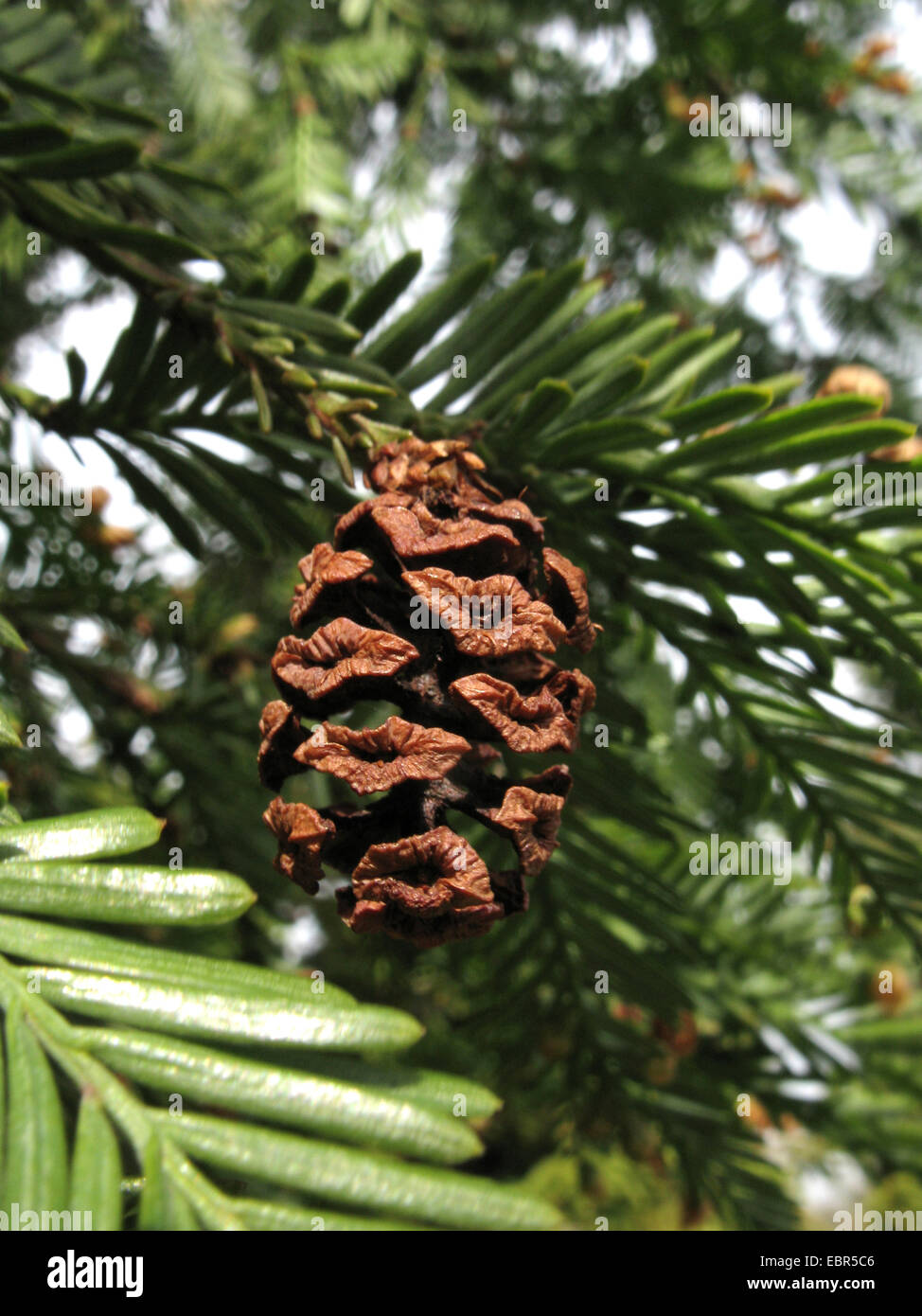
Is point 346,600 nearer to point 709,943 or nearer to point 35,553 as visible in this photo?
point 35,553

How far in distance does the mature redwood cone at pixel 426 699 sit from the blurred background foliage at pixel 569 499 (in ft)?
0.36

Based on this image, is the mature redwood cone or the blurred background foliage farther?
the blurred background foliage

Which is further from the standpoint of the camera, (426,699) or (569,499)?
(569,499)

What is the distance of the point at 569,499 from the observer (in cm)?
72

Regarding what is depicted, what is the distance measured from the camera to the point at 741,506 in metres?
0.70

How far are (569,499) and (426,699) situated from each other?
0.24m

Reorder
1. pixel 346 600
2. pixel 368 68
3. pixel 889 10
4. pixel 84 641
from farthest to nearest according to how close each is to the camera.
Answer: pixel 889 10
pixel 368 68
pixel 84 641
pixel 346 600

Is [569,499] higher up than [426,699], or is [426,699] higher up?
[569,499]

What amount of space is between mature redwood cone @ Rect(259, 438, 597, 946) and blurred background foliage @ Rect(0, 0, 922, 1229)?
11 centimetres

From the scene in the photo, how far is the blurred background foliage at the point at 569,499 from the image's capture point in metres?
0.72

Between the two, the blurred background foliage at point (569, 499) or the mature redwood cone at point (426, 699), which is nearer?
the mature redwood cone at point (426, 699)

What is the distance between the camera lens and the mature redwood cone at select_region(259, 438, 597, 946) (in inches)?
20.6
